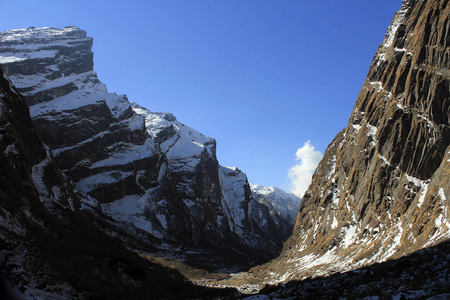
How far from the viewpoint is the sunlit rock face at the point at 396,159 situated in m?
55.5

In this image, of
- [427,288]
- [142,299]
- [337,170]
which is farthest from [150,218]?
[427,288]

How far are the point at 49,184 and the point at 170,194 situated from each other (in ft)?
333

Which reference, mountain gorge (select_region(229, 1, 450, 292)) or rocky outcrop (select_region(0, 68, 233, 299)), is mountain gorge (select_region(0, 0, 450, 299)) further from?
mountain gorge (select_region(229, 1, 450, 292))

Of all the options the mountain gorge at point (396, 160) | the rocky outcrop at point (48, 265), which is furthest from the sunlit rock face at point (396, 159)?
the rocky outcrop at point (48, 265)

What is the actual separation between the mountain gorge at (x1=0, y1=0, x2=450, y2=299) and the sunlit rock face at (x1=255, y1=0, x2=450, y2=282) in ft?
0.98

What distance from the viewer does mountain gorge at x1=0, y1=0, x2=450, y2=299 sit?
2673 centimetres

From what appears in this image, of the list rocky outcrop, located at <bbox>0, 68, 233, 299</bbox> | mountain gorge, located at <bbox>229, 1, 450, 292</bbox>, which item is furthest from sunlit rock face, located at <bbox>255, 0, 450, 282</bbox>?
rocky outcrop, located at <bbox>0, 68, 233, 299</bbox>

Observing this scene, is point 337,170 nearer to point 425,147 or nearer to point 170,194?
point 425,147

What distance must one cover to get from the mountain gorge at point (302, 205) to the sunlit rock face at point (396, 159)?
30 cm

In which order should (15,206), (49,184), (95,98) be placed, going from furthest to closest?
1. (95,98)
2. (49,184)
3. (15,206)

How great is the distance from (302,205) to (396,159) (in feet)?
230

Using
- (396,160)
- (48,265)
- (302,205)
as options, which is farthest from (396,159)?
(302,205)

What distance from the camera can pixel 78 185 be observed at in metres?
160

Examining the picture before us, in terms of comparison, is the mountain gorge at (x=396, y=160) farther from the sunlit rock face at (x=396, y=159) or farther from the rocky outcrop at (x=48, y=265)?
the rocky outcrop at (x=48, y=265)
